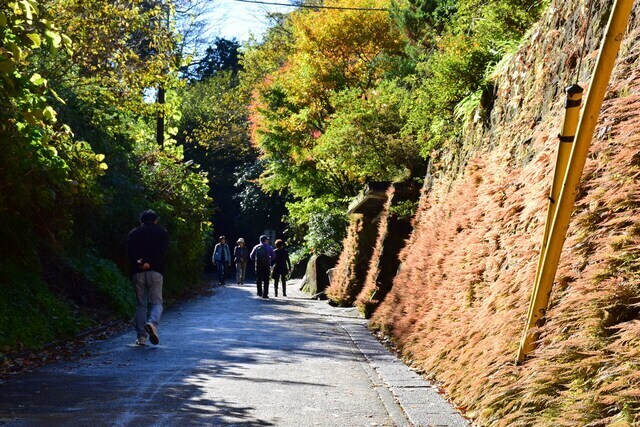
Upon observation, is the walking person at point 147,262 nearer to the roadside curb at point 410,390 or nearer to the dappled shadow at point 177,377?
the dappled shadow at point 177,377

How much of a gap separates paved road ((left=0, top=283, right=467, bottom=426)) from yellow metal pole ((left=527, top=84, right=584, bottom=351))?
1.74 metres

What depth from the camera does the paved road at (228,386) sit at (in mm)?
7293

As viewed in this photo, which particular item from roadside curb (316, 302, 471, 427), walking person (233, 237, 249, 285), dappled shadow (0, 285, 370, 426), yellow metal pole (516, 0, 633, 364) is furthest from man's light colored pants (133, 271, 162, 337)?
walking person (233, 237, 249, 285)

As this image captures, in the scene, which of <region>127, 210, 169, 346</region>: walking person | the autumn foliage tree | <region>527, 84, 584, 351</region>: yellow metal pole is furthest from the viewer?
the autumn foliage tree

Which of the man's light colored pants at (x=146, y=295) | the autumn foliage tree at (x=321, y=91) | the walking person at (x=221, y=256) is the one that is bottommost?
the man's light colored pants at (x=146, y=295)

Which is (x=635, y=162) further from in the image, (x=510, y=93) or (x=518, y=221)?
(x=510, y=93)

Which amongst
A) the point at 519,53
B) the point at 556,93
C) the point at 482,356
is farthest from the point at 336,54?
the point at 482,356

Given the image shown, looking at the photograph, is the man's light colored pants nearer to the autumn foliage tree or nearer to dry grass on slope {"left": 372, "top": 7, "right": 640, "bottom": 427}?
dry grass on slope {"left": 372, "top": 7, "right": 640, "bottom": 427}

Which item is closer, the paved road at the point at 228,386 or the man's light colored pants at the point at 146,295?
the paved road at the point at 228,386

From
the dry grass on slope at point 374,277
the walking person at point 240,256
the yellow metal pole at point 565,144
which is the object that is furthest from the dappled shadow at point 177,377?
the walking person at point 240,256

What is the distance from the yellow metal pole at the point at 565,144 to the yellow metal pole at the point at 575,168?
0.08 meters

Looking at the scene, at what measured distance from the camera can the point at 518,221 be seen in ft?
29.0

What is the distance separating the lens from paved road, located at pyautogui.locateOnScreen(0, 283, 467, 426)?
23.9 feet

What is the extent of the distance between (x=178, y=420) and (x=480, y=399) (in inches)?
96.2
